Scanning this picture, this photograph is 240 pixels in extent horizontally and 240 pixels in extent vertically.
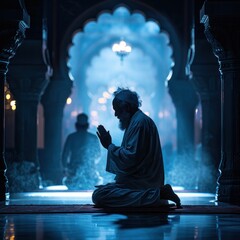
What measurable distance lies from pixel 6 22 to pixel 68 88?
21.8 feet

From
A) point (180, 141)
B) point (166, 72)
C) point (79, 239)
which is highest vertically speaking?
point (166, 72)

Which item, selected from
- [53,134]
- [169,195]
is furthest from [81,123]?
[169,195]

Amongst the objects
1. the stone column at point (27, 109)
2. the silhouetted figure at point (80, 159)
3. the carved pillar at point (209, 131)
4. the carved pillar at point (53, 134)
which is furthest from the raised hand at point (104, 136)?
the carved pillar at point (53, 134)

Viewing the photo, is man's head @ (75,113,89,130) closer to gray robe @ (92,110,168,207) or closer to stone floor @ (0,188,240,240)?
stone floor @ (0,188,240,240)

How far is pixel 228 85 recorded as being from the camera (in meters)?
12.2

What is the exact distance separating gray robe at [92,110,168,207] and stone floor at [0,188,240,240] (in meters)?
0.35

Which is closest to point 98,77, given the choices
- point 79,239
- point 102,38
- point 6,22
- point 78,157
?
point 102,38

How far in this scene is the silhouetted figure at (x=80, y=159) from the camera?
52.7 feet

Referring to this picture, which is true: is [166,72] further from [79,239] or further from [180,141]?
[79,239]

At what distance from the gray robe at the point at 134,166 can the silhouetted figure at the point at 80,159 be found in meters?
5.46

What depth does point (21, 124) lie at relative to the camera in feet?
56.6

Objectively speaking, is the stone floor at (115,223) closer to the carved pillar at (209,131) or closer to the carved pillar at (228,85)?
the carved pillar at (228,85)

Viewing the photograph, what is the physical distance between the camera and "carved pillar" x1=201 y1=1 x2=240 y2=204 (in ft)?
38.6

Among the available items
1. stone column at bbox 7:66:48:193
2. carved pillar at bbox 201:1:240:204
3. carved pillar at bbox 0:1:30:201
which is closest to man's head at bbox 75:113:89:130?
stone column at bbox 7:66:48:193
